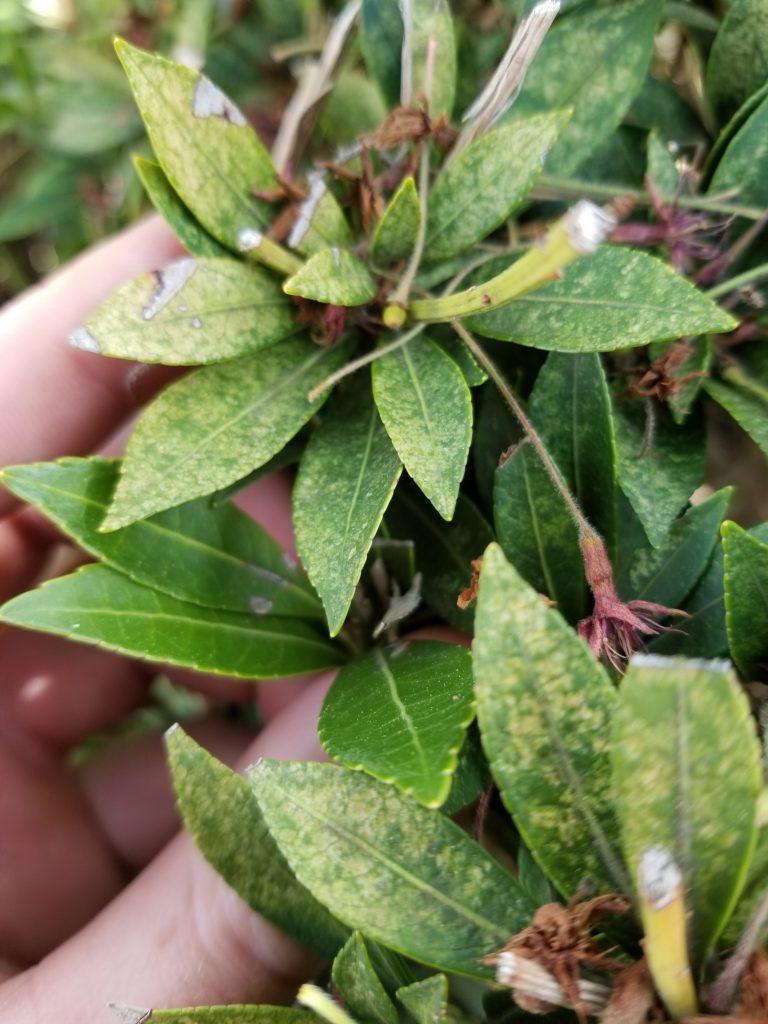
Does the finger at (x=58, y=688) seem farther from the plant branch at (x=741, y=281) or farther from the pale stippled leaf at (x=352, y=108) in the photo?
the plant branch at (x=741, y=281)

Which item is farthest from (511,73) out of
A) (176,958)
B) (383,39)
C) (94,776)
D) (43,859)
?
(94,776)

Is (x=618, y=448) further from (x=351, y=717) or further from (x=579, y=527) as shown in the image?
(x=351, y=717)

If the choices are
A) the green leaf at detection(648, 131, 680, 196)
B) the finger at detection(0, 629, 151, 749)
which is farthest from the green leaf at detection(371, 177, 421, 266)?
the finger at detection(0, 629, 151, 749)

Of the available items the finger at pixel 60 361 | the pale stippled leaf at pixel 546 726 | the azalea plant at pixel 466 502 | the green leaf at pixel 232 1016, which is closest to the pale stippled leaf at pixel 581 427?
the azalea plant at pixel 466 502

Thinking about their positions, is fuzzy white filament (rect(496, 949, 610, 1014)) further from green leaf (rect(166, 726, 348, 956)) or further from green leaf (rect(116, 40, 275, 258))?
green leaf (rect(116, 40, 275, 258))

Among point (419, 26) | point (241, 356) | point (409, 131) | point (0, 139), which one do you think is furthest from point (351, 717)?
point (0, 139)

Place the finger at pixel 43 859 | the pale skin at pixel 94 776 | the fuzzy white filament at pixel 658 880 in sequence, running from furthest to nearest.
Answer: the finger at pixel 43 859 → the pale skin at pixel 94 776 → the fuzzy white filament at pixel 658 880
